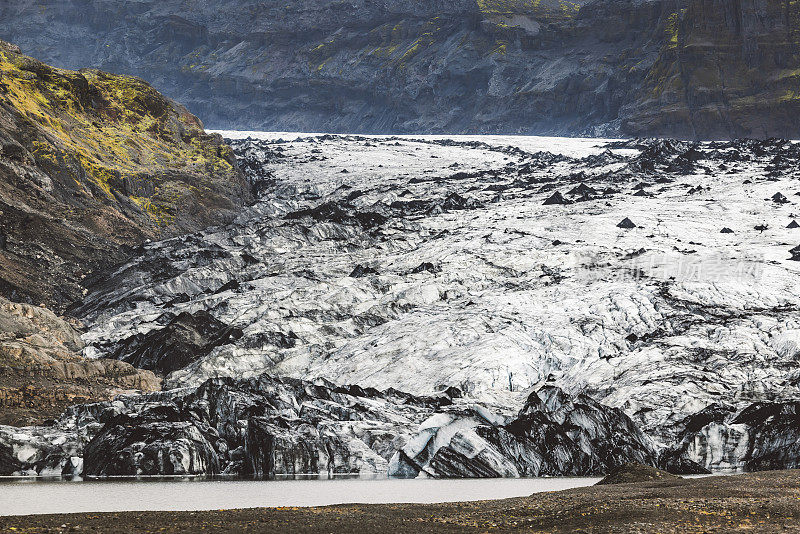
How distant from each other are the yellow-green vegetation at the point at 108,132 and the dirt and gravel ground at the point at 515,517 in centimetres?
4227

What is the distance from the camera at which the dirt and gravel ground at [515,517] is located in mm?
12688

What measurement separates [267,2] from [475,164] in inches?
5124

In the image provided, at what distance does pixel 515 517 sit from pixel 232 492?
7284 millimetres

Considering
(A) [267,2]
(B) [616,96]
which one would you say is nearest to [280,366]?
(B) [616,96]

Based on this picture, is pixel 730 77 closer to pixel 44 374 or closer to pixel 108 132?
pixel 108 132

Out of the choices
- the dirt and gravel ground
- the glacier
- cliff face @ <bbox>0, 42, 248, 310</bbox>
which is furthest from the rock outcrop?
the dirt and gravel ground

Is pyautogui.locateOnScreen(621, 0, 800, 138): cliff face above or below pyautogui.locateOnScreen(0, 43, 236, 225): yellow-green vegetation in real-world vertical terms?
above

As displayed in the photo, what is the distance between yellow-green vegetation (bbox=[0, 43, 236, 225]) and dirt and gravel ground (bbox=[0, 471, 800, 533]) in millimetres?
42268

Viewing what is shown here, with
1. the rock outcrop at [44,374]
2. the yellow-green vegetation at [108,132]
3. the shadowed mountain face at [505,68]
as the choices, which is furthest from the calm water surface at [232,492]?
the shadowed mountain face at [505,68]

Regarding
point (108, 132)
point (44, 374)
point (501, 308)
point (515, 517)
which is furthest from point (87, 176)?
point (515, 517)

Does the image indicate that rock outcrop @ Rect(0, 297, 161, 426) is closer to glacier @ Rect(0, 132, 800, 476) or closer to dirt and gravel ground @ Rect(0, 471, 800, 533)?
glacier @ Rect(0, 132, 800, 476)

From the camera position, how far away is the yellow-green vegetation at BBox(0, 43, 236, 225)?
53875mm

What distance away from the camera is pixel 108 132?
62.7 meters

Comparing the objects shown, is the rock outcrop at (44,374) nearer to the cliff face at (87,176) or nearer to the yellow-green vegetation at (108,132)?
the cliff face at (87,176)
